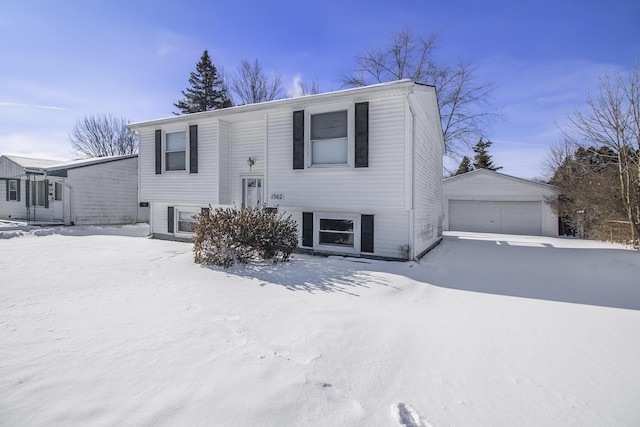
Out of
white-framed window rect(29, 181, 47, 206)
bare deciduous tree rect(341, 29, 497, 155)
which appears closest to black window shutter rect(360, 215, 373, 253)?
bare deciduous tree rect(341, 29, 497, 155)

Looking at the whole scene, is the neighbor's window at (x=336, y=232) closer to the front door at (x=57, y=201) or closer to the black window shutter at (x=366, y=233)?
the black window shutter at (x=366, y=233)

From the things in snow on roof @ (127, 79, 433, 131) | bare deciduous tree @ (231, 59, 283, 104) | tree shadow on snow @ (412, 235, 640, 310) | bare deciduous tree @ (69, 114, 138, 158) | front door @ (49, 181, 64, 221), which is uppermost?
bare deciduous tree @ (231, 59, 283, 104)

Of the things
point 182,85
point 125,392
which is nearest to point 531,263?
point 125,392

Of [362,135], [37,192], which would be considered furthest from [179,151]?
[37,192]

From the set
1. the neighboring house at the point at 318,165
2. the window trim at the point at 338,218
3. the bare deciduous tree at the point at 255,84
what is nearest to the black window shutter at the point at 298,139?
the neighboring house at the point at 318,165

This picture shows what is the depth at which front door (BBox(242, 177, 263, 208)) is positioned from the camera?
1039 cm

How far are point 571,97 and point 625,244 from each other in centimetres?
595

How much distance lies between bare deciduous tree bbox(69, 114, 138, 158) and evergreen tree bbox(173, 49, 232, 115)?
930 centimetres

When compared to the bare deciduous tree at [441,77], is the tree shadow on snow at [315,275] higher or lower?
lower

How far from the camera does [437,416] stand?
211cm

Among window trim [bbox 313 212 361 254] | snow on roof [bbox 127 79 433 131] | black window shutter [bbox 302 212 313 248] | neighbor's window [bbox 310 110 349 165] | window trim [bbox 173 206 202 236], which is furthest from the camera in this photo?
window trim [bbox 173 206 202 236]

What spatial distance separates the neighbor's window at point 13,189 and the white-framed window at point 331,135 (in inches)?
801

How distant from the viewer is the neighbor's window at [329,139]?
8180mm

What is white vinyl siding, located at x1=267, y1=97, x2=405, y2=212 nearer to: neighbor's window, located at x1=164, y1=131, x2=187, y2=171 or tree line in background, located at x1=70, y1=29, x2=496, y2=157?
neighbor's window, located at x1=164, y1=131, x2=187, y2=171
